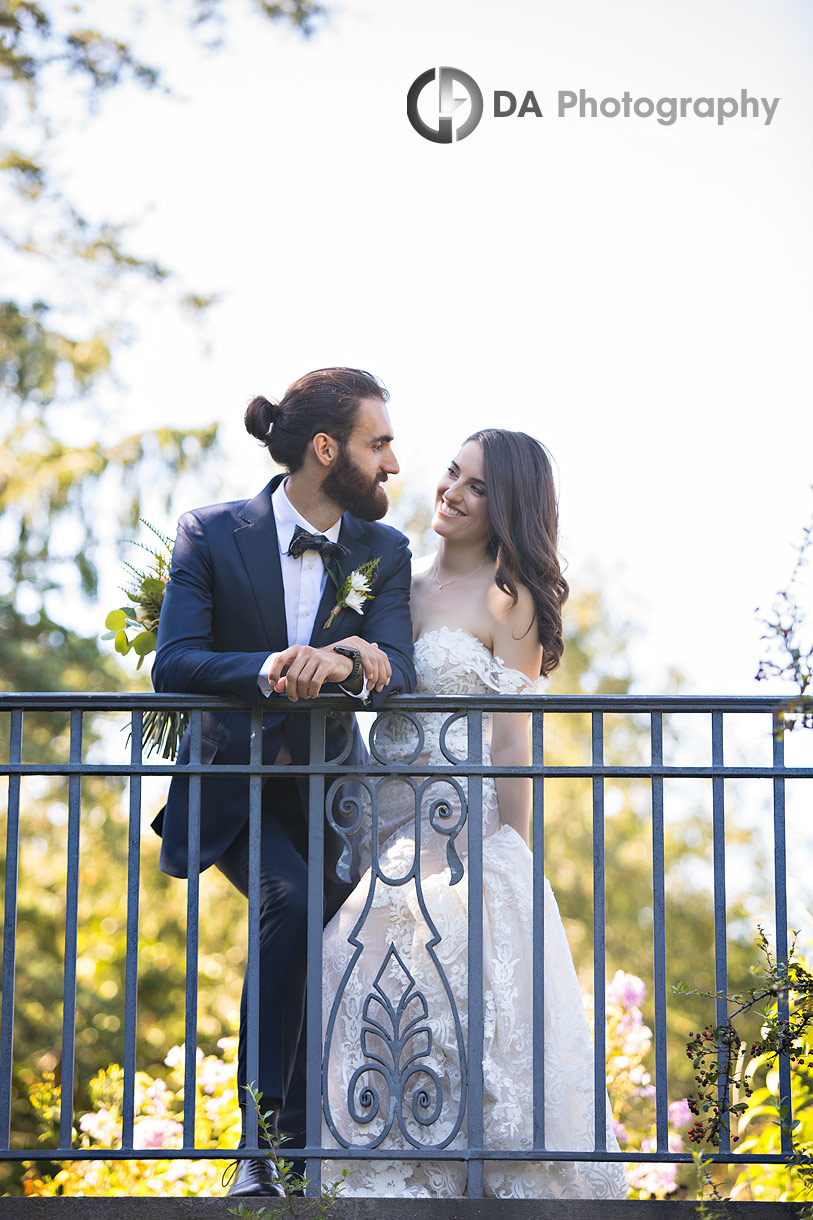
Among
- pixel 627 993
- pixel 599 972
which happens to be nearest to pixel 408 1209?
pixel 599 972

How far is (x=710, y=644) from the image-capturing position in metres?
20.5

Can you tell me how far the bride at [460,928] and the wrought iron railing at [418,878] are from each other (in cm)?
5

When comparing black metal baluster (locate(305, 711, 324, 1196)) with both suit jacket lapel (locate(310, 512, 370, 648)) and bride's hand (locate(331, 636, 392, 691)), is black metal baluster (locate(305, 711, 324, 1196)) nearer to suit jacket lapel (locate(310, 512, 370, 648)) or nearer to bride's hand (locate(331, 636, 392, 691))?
bride's hand (locate(331, 636, 392, 691))

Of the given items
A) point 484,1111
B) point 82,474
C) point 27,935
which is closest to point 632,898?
point 27,935

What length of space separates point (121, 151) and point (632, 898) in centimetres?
1219

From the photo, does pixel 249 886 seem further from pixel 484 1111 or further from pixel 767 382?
pixel 767 382

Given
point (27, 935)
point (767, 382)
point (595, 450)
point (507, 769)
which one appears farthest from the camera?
point (595, 450)

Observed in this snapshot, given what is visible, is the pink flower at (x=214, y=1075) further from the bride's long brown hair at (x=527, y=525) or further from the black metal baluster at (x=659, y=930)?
the black metal baluster at (x=659, y=930)

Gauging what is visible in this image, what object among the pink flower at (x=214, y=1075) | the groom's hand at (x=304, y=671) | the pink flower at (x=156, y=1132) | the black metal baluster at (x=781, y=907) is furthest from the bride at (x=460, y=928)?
the pink flower at (x=214, y=1075)

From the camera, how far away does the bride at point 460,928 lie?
144 inches

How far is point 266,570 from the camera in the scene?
161 inches

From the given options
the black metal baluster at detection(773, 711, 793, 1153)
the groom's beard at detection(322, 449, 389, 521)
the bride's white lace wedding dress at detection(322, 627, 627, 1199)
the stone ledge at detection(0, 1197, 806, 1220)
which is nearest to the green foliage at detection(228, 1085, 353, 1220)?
the stone ledge at detection(0, 1197, 806, 1220)

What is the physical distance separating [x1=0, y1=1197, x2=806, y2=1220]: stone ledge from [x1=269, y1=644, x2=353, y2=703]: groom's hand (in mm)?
1232

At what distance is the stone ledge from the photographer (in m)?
3.39
